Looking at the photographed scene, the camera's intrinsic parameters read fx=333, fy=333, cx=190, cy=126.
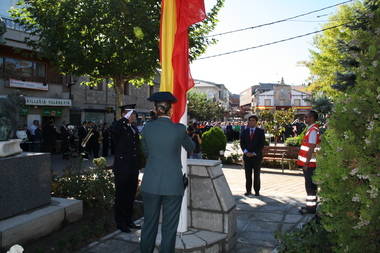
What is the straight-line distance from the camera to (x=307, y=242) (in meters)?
3.03

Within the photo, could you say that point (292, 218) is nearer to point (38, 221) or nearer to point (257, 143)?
point (257, 143)

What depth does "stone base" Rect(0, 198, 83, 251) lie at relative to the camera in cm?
407

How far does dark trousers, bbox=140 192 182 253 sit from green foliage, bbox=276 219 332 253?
1.03 meters

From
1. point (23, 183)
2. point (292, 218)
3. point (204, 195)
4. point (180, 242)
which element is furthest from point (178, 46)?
point (292, 218)

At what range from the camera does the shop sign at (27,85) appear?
18.8 meters

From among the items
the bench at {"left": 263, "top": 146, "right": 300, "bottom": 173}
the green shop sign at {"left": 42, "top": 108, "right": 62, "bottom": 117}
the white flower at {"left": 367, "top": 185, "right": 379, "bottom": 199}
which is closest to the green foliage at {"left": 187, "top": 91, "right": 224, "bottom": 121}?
the green shop sign at {"left": 42, "top": 108, "right": 62, "bottom": 117}

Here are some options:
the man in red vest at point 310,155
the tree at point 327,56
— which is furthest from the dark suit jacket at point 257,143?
the tree at point 327,56

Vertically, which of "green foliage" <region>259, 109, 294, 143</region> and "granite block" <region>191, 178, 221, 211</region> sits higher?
"green foliage" <region>259, 109, 294, 143</region>

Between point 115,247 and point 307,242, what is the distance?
2525 millimetres

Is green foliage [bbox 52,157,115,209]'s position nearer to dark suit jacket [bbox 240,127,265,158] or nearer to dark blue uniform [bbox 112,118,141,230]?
dark blue uniform [bbox 112,118,141,230]

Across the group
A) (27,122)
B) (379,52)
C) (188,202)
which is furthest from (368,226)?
(27,122)

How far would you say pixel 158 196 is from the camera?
338 cm

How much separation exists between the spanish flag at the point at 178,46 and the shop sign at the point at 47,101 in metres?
17.6

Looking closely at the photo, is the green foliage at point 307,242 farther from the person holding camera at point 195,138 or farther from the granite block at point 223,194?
the person holding camera at point 195,138
